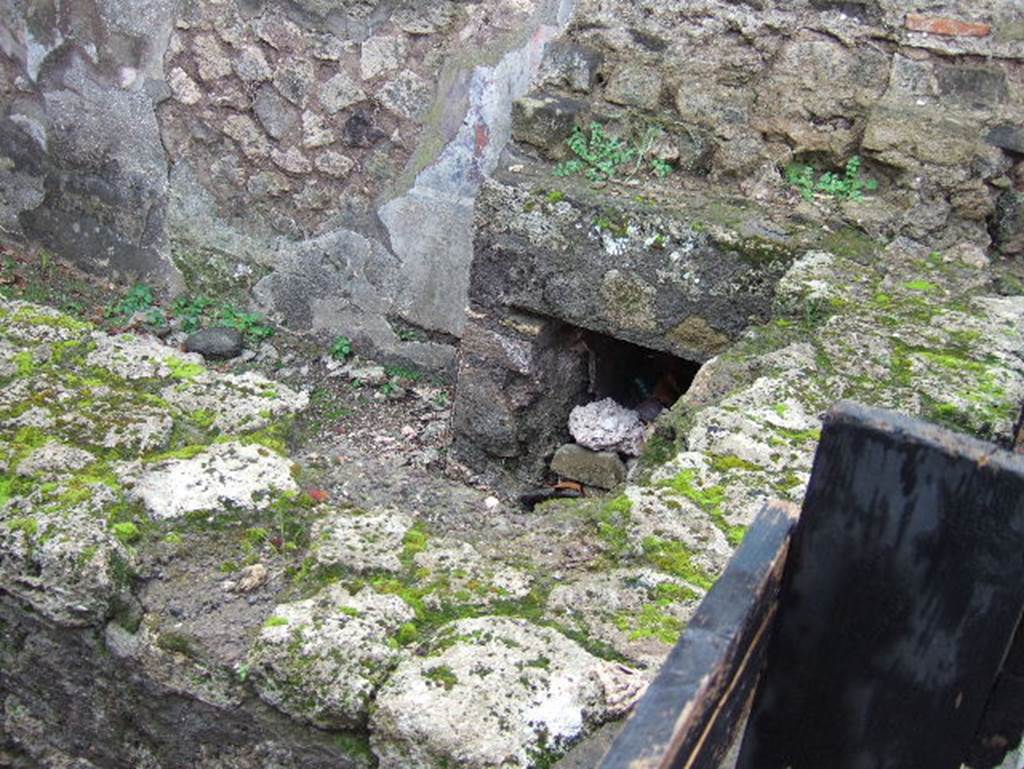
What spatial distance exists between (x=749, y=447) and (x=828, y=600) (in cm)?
119

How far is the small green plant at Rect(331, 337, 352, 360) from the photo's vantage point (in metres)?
4.35

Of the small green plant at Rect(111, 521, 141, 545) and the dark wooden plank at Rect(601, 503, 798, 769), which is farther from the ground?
the dark wooden plank at Rect(601, 503, 798, 769)

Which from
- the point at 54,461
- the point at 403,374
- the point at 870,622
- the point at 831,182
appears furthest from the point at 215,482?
the point at 403,374

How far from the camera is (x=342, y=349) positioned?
4.35m

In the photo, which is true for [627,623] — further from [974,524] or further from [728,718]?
[974,524]

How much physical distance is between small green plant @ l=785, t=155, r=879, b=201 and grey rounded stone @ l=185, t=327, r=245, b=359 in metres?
2.22

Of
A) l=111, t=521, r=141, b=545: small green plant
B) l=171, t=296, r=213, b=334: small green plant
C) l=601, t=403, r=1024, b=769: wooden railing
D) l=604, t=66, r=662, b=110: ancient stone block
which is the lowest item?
l=171, t=296, r=213, b=334: small green plant

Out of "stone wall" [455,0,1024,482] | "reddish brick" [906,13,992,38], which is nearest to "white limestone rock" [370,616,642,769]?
"stone wall" [455,0,1024,482]

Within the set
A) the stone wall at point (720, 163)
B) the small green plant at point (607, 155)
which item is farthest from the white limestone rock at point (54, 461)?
the small green plant at point (607, 155)

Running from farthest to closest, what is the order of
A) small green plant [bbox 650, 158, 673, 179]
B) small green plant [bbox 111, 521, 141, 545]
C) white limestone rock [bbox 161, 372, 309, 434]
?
small green plant [bbox 650, 158, 673, 179] → white limestone rock [bbox 161, 372, 309, 434] → small green plant [bbox 111, 521, 141, 545]

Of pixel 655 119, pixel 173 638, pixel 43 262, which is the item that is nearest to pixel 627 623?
pixel 173 638

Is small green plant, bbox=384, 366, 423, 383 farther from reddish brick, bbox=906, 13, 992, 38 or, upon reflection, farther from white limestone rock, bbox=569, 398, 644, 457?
reddish brick, bbox=906, 13, 992, 38

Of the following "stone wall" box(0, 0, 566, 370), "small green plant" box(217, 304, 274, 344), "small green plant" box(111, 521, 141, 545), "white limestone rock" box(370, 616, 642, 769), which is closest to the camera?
"white limestone rock" box(370, 616, 642, 769)

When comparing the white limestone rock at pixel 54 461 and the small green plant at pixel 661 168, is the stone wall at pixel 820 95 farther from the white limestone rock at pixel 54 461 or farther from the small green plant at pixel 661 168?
the white limestone rock at pixel 54 461
